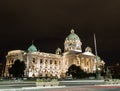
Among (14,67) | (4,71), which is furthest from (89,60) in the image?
(14,67)

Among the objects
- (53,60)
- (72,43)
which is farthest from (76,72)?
(72,43)

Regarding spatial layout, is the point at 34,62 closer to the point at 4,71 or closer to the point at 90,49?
the point at 4,71

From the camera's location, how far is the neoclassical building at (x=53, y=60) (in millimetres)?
139000

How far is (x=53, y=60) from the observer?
153250 mm

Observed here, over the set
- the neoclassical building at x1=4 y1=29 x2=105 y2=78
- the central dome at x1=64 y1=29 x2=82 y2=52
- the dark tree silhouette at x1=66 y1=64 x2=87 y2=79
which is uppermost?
the central dome at x1=64 y1=29 x2=82 y2=52

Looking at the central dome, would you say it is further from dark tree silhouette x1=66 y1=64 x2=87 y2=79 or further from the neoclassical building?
dark tree silhouette x1=66 y1=64 x2=87 y2=79

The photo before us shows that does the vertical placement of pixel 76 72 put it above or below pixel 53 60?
below

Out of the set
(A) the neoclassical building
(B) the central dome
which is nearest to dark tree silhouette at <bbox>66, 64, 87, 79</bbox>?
(A) the neoclassical building

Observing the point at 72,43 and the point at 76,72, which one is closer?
the point at 76,72

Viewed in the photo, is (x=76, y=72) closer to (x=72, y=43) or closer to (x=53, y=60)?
(x=53, y=60)

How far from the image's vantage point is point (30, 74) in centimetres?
13275

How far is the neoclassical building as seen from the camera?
5472 inches

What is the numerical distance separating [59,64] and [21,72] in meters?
53.1

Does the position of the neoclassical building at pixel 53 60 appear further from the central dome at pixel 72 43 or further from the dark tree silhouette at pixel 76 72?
the dark tree silhouette at pixel 76 72
